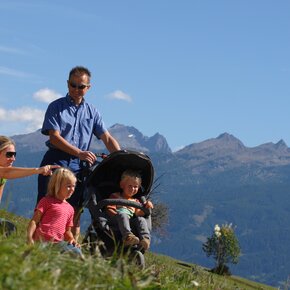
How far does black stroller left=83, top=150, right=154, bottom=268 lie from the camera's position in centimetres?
1007

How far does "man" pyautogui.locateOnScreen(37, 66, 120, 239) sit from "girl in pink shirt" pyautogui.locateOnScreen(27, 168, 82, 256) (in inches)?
45.7

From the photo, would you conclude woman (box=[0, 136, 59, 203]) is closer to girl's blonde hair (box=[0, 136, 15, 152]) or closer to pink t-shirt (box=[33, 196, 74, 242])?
girl's blonde hair (box=[0, 136, 15, 152])

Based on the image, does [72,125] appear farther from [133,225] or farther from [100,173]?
[133,225]

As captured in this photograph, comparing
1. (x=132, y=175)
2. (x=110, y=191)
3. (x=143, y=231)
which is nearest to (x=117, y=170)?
(x=110, y=191)

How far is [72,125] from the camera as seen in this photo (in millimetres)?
10430

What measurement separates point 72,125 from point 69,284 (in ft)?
18.1

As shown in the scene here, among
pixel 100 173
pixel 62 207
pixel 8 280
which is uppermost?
→ pixel 100 173

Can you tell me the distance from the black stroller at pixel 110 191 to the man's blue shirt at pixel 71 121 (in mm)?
466

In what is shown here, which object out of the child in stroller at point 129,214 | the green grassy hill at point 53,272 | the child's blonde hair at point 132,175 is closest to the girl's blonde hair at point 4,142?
the child in stroller at point 129,214

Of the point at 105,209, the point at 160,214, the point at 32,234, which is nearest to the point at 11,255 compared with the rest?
the point at 32,234

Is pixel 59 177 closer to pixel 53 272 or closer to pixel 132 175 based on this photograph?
pixel 132 175

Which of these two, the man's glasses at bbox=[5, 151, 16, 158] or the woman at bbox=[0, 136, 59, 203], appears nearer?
the woman at bbox=[0, 136, 59, 203]

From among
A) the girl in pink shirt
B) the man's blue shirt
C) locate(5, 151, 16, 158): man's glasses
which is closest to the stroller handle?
the man's blue shirt

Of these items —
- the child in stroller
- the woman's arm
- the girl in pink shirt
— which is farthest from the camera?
the child in stroller
